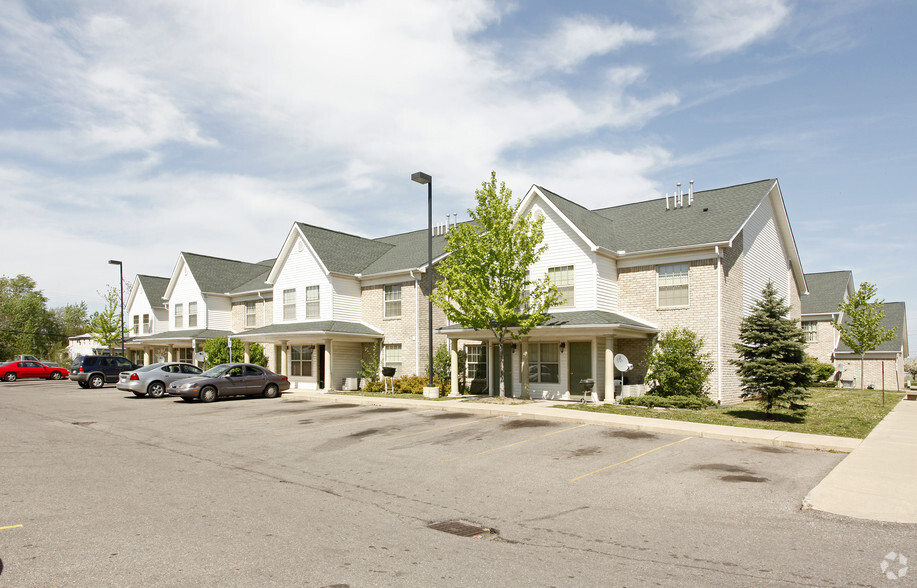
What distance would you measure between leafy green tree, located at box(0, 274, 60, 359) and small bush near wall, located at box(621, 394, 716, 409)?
7934cm

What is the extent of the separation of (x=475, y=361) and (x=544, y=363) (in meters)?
4.38

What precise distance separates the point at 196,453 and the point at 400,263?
62.7 ft

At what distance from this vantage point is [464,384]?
28.0 metres

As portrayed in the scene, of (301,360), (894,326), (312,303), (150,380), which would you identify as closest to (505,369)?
(312,303)

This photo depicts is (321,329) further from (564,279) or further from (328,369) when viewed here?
(564,279)

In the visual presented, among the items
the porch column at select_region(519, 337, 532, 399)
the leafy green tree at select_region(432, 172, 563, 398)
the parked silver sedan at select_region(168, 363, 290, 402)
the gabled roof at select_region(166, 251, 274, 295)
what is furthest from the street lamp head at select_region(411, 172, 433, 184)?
the gabled roof at select_region(166, 251, 274, 295)

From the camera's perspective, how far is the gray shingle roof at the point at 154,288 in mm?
45969

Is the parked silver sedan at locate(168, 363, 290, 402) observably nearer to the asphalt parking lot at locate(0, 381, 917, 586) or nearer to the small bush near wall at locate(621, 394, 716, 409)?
the asphalt parking lot at locate(0, 381, 917, 586)

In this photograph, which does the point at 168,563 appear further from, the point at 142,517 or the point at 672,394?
the point at 672,394

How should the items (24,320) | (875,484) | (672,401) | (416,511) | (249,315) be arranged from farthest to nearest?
1. (24,320)
2. (249,315)
3. (672,401)
4. (875,484)
5. (416,511)

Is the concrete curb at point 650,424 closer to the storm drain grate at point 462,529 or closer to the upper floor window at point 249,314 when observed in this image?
the storm drain grate at point 462,529

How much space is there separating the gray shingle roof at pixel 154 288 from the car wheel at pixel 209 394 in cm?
2562

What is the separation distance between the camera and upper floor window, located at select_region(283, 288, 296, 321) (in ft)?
106

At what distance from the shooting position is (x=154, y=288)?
4703 cm
